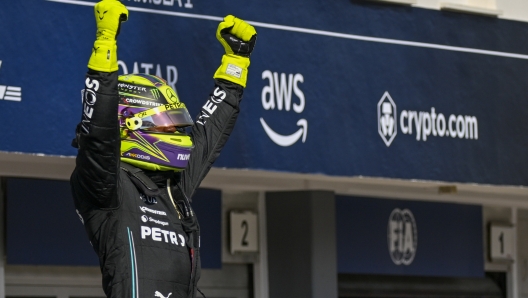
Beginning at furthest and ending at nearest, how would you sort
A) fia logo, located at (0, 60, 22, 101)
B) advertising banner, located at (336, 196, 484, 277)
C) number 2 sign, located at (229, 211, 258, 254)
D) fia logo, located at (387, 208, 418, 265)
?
fia logo, located at (387, 208, 418, 265) → advertising banner, located at (336, 196, 484, 277) → number 2 sign, located at (229, 211, 258, 254) → fia logo, located at (0, 60, 22, 101)

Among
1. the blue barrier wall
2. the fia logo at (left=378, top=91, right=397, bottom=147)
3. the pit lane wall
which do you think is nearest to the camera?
the pit lane wall

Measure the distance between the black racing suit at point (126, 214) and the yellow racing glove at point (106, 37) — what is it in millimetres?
34

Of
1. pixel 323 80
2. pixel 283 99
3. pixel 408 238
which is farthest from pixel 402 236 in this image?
pixel 283 99

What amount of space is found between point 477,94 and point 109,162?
4859 millimetres

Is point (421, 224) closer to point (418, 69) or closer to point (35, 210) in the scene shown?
point (418, 69)

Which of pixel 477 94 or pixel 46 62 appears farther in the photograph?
pixel 477 94

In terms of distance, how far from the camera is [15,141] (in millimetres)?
6133

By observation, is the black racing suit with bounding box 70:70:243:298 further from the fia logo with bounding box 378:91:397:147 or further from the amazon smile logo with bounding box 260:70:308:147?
the fia logo with bounding box 378:91:397:147

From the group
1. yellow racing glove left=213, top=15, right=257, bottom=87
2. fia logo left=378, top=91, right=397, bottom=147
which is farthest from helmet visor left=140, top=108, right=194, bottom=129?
fia logo left=378, top=91, right=397, bottom=147

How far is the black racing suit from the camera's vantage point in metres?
4.08

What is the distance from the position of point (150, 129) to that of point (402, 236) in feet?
18.4

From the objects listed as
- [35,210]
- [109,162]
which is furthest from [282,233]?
[109,162]

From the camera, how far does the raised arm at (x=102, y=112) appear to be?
406 cm

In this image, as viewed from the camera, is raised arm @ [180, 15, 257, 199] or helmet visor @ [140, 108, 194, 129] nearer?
helmet visor @ [140, 108, 194, 129]
